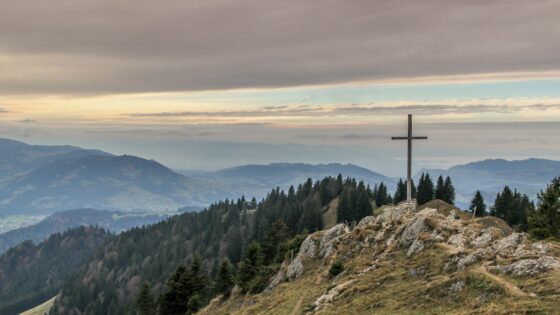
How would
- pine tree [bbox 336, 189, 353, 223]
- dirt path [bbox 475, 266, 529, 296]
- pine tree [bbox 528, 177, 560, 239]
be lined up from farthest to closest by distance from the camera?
pine tree [bbox 336, 189, 353, 223] < pine tree [bbox 528, 177, 560, 239] < dirt path [bbox 475, 266, 529, 296]


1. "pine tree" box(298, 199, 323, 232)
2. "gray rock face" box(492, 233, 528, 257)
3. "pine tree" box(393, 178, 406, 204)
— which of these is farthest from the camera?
"pine tree" box(393, 178, 406, 204)

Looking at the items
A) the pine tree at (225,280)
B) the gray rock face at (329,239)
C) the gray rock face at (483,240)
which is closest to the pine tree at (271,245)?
the pine tree at (225,280)

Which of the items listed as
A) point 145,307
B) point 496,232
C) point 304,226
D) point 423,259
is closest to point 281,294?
point 423,259

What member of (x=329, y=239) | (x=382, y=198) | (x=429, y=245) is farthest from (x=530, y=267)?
(x=382, y=198)

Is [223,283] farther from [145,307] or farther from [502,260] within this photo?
[502,260]

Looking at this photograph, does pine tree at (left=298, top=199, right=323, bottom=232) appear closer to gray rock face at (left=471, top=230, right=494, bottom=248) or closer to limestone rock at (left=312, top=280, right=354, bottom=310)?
gray rock face at (left=471, top=230, right=494, bottom=248)

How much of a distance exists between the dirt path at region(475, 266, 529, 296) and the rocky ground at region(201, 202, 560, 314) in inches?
2.4

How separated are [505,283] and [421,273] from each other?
385 inches

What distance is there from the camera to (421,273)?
41625 millimetres

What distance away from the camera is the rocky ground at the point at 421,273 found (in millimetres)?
31609

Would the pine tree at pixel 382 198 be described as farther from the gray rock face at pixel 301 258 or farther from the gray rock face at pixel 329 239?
the gray rock face at pixel 301 258

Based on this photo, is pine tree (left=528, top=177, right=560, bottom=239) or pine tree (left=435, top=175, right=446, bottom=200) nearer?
pine tree (left=528, top=177, right=560, bottom=239)

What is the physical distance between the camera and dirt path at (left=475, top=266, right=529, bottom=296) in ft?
100

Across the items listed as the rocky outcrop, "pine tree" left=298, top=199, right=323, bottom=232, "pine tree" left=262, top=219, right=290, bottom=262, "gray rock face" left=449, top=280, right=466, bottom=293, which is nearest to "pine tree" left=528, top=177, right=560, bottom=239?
the rocky outcrop
